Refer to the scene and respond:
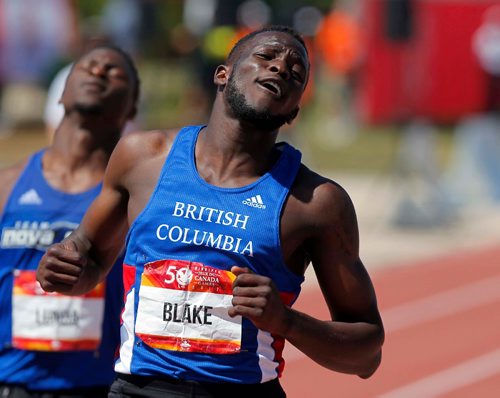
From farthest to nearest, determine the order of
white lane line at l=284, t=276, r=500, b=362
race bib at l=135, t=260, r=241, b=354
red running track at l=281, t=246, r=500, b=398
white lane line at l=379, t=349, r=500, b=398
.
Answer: white lane line at l=284, t=276, r=500, b=362 < red running track at l=281, t=246, r=500, b=398 < white lane line at l=379, t=349, r=500, b=398 < race bib at l=135, t=260, r=241, b=354

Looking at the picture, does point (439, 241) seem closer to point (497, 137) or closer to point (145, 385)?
point (497, 137)

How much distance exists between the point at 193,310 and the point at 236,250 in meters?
0.21

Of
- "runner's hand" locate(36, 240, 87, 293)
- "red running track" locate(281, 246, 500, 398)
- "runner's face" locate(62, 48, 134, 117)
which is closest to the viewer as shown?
"runner's hand" locate(36, 240, 87, 293)

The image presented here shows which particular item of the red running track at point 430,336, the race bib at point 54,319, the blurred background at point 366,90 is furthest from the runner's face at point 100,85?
the blurred background at point 366,90

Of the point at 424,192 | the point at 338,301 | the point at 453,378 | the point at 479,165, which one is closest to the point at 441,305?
the point at 453,378

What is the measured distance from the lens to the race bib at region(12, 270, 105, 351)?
4.54 meters

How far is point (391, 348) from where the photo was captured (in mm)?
9531

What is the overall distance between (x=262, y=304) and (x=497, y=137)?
1450 centimetres

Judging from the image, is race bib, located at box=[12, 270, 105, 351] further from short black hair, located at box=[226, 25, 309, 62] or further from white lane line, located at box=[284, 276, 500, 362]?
white lane line, located at box=[284, 276, 500, 362]

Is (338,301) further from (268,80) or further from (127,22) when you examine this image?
(127,22)

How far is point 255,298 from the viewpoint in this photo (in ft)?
10.4

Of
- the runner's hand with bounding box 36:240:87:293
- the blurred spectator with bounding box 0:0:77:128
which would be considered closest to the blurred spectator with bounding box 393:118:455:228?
the blurred spectator with bounding box 0:0:77:128


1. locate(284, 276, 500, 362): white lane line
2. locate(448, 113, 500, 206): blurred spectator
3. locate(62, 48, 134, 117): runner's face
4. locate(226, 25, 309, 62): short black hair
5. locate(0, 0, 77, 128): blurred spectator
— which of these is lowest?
locate(226, 25, 309, 62): short black hair

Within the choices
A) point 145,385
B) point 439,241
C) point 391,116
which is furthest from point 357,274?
point 391,116
